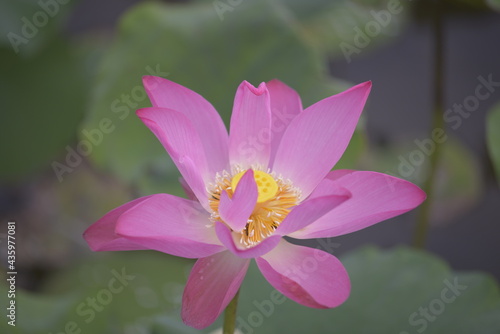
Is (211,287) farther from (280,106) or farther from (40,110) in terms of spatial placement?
(40,110)

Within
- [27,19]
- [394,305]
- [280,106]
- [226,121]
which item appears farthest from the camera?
[27,19]

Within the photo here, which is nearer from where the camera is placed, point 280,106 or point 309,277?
point 309,277

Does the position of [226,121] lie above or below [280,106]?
below

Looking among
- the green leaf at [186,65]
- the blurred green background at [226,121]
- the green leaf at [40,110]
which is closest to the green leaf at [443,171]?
the blurred green background at [226,121]

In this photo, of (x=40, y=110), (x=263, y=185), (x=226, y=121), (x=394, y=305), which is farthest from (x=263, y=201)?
(x=40, y=110)

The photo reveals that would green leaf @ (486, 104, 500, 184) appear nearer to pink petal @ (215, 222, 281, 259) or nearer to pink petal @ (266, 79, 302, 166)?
pink petal @ (266, 79, 302, 166)

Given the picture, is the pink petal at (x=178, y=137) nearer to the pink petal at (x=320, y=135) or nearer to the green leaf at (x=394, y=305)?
the pink petal at (x=320, y=135)
